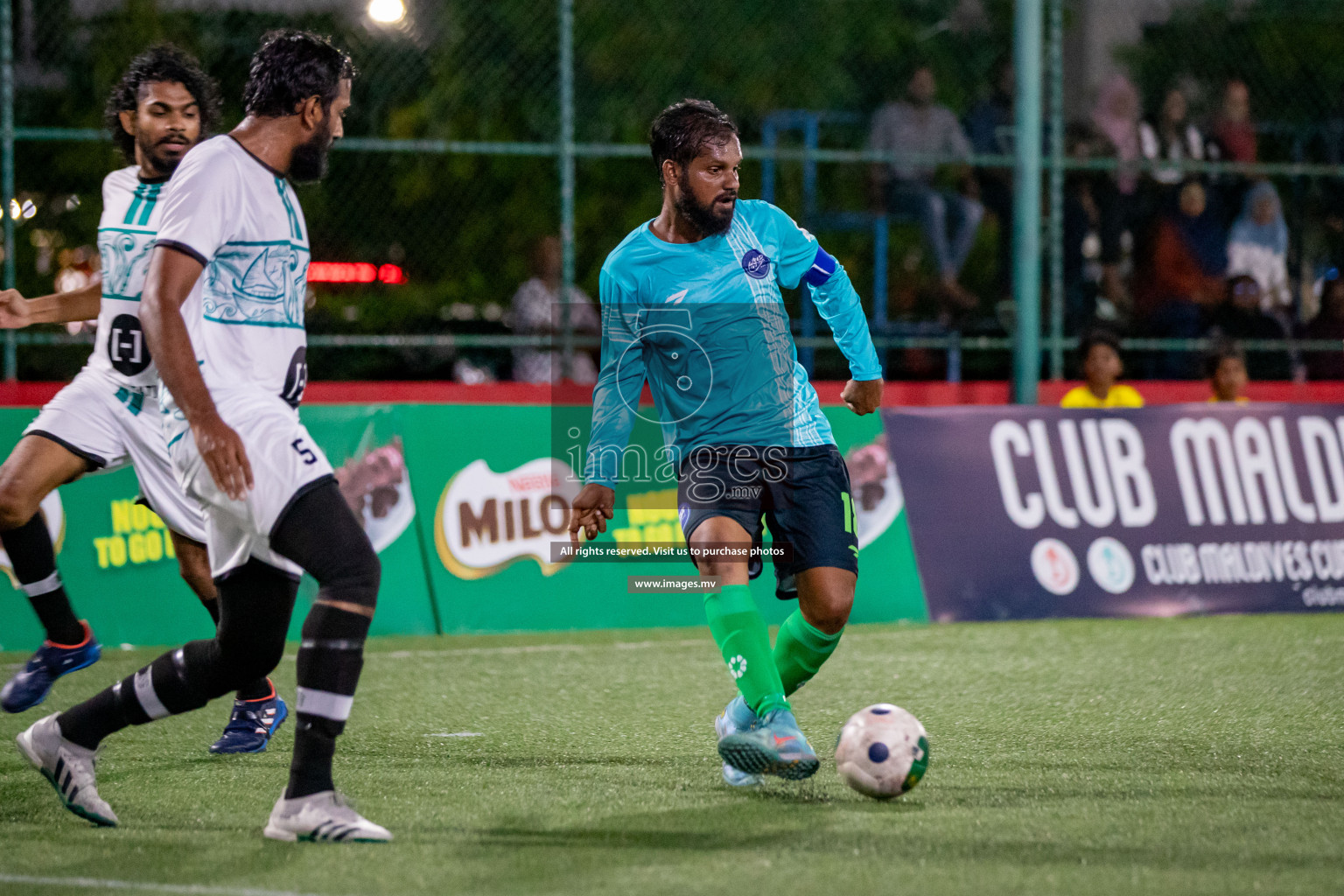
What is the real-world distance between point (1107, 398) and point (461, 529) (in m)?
4.57

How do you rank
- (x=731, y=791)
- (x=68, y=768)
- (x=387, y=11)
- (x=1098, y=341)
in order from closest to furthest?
(x=68, y=768) < (x=731, y=791) < (x=1098, y=341) < (x=387, y=11)

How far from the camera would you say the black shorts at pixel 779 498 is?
5281 mm

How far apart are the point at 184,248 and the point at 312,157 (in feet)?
1.62

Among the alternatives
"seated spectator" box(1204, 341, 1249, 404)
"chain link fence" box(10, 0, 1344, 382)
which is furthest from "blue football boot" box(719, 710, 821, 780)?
"seated spectator" box(1204, 341, 1249, 404)

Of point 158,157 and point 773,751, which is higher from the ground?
point 158,157

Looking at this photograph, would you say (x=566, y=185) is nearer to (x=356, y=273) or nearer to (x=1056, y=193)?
(x=356, y=273)

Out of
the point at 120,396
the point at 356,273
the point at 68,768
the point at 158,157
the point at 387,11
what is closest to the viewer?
the point at 68,768

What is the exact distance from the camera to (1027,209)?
11.8m

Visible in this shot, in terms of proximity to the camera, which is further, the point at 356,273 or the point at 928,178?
the point at 928,178

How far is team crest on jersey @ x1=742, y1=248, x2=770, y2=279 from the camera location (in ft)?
17.6

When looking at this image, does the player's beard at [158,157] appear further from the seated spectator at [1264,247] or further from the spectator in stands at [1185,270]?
the seated spectator at [1264,247]

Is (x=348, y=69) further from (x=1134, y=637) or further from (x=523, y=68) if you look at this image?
(x=523, y=68)

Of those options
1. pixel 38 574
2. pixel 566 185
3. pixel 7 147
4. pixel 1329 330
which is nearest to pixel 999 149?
pixel 1329 330

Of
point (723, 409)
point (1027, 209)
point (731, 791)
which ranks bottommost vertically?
point (731, 791)
